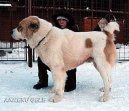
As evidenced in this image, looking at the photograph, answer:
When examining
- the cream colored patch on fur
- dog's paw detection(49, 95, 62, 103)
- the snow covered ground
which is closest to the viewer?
the snow covered ground

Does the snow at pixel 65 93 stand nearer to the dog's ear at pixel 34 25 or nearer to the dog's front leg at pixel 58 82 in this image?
the dog's front leg at pixel 58 82

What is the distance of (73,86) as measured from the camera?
7000 mm

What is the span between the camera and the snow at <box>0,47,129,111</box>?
5.77 metres

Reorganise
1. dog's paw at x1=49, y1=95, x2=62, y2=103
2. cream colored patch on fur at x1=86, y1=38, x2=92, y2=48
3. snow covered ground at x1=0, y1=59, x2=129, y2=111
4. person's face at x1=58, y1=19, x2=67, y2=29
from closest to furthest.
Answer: snow covered ground at x1=0, y1=59, x2=129, y2=111, dog's paw at x1=49, y1=95, x2=62, y2=103, cream colored patch on fur at x1=86, y1=38, x2=92, y2=48, person's face at x1=58, y1=19, x2=67, y2=29

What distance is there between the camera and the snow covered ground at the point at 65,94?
5.77m

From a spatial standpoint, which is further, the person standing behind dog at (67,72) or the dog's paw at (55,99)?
the person standing behind dog at (67,72)

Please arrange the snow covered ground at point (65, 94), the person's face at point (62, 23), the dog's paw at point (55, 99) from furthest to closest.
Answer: the person's face at point (62, 23) < the dog's paw at point (55, 99) < the snow covered ground at point (65, 94)

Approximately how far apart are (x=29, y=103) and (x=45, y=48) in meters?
0.91

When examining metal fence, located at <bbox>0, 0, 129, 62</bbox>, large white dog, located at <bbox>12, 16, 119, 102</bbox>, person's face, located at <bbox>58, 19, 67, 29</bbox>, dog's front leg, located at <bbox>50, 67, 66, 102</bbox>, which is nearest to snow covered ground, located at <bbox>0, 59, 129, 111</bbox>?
dog's front leg, located at <bbox>50, 67, 66, 102</bbox>

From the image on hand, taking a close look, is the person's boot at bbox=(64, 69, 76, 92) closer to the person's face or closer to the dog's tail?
the person's face

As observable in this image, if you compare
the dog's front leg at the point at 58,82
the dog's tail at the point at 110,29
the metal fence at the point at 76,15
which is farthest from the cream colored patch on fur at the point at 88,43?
the metal fence at the point at 76,15

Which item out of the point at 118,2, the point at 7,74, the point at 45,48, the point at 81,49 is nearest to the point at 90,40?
the point at 81,49

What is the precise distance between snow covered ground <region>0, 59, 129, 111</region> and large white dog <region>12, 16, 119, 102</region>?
24cm

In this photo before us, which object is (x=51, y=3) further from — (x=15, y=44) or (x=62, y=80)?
(x=62, y=80)
